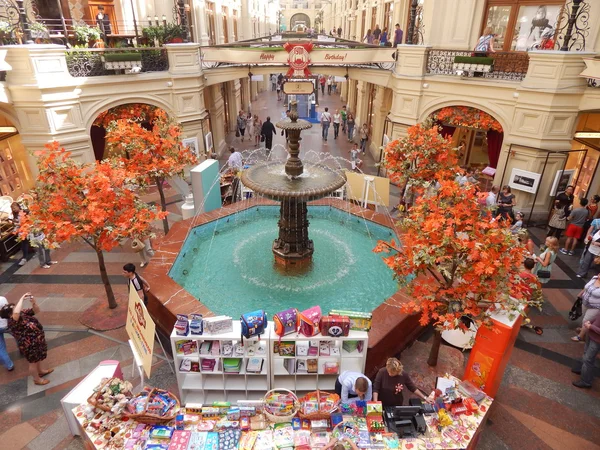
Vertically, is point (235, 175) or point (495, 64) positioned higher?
point (495, 64)

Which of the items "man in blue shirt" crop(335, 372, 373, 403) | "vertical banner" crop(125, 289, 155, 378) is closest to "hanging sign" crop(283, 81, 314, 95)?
"vertical banner" crop(125, 289, 155, 378)

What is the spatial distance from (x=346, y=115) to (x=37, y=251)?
16.0 meters

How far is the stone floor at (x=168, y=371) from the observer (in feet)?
16.8

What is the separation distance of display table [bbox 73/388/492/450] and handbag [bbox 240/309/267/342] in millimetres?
1088

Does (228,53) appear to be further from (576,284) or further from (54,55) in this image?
(576,284)

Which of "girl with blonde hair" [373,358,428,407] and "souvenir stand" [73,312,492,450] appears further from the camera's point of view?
"girl with blonde hair" [373,358,428,407]

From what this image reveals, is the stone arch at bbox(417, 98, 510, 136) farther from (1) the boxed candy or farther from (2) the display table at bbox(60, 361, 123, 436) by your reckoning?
Result: (2) the display table at bbox(60, 361, 123, 436)

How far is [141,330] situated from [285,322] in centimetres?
196

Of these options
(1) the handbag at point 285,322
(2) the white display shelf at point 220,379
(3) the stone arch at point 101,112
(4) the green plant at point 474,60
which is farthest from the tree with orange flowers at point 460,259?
(3) the stone arch at point 101,112

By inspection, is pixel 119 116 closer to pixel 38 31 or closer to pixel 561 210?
pixel 38 31

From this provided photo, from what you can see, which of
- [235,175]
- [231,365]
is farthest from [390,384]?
[235,175]

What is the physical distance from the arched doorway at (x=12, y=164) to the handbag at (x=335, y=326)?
37.4 ft

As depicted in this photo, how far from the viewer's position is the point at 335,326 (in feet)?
16.3

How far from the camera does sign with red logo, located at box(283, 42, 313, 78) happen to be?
42.7ft
